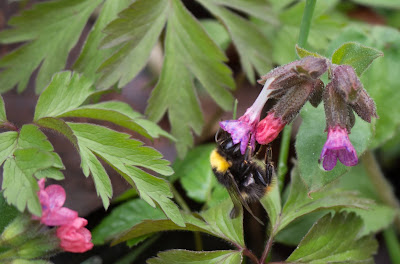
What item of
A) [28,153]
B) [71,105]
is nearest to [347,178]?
[71,105]

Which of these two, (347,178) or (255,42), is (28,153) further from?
(347,178)

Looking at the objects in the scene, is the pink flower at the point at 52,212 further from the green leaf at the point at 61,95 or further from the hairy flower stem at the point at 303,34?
the hairy flower stem at the point at 303,34

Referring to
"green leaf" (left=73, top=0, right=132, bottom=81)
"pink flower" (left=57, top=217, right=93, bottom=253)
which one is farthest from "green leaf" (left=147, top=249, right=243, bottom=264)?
"green leaf" (left=73, top=0, right=132, bottom=81)

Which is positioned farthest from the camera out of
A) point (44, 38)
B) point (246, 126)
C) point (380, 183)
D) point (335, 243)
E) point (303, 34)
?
point (380, 183)

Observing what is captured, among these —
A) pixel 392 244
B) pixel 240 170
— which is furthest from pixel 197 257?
pixel 392 244

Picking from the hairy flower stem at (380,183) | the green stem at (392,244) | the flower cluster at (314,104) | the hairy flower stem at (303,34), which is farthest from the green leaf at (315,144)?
the green stem at (392,244)

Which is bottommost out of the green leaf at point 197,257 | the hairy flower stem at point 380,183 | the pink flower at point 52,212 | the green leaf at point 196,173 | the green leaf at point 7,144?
the hairy flower stem at point 380,183

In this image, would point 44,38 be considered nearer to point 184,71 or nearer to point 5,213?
point 184,71
